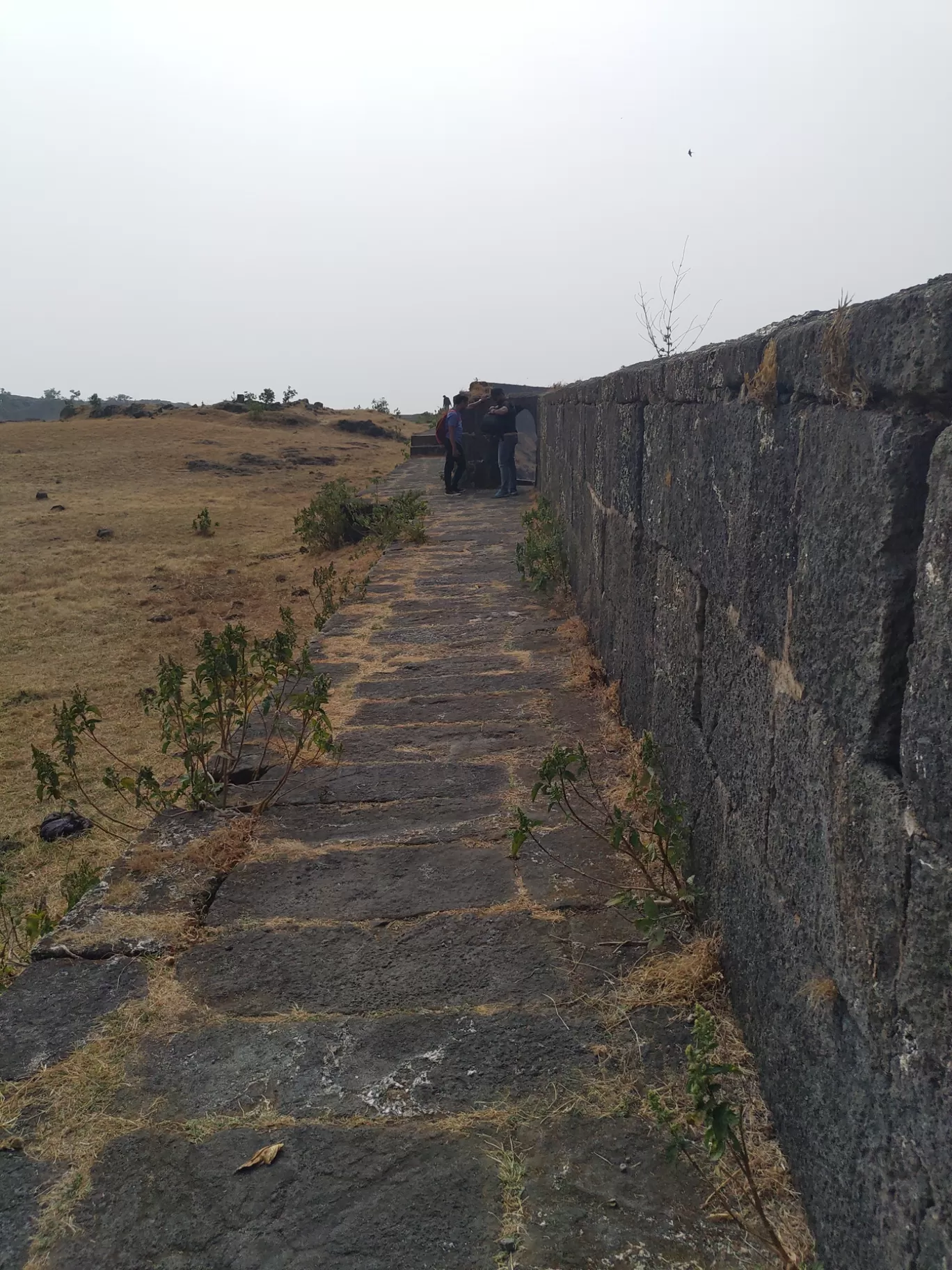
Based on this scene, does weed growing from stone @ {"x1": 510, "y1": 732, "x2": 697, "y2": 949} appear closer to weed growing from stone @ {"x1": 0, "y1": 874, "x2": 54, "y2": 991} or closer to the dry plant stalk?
the dry plant stalk

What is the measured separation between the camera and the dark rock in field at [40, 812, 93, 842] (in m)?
3.88

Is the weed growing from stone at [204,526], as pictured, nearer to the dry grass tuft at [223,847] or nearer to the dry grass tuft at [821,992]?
the dry grass tuft at [223,847]

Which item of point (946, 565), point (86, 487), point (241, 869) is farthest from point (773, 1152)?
point (86, 487)

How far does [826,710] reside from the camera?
134 centimetres

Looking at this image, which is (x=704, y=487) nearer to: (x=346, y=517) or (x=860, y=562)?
(x=860, y=562)

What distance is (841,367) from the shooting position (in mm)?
1285

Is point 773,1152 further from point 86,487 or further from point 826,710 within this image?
point 86,487

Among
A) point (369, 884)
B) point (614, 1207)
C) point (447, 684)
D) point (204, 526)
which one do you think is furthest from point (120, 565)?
point (614, 1207)

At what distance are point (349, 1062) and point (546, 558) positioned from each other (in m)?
4.40

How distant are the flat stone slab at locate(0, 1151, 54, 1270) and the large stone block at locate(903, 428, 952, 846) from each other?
1.42 m

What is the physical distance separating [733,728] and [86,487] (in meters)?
15.0

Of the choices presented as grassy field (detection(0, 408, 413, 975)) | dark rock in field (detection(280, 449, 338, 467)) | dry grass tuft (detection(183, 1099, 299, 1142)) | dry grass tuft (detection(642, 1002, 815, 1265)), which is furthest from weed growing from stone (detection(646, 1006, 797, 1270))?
dark rock in field (detection(280, 449, 338, 467))

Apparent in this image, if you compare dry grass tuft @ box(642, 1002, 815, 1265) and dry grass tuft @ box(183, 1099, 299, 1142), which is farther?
dry grass tuft @ box(183, 1099, 299, 1142)

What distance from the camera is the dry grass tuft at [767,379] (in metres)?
1.61
